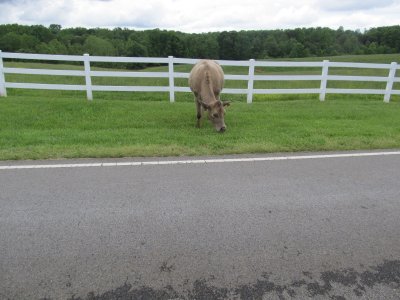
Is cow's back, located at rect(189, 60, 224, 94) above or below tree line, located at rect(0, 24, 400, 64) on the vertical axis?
below

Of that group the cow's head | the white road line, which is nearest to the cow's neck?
the cow's head

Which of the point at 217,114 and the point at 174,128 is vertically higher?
the point at 217,114

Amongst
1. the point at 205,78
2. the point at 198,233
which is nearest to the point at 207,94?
the point at 205,78

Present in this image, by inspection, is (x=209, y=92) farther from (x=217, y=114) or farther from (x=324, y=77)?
(x=324, y=77)

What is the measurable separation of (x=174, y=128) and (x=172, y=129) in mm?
171

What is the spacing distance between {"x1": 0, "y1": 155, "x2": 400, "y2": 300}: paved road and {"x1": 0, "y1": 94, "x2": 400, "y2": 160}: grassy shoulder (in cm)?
111

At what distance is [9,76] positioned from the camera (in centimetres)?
1878

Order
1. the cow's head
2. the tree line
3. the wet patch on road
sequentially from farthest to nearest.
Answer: the tree line, the cow's head, the wet patch on road

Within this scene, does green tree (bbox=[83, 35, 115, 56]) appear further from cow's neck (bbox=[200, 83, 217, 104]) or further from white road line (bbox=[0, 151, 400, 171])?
white road line (bbox=[0, 151, 400, 171])

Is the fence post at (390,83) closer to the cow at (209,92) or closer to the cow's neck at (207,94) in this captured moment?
the cow at (209,92)

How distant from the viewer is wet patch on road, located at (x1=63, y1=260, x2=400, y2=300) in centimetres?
245

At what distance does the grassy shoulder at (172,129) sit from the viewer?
19.8 ft

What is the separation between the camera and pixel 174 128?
775cm

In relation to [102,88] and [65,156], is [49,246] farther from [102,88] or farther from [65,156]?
[102,88]
